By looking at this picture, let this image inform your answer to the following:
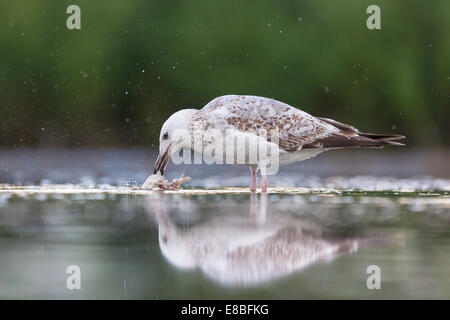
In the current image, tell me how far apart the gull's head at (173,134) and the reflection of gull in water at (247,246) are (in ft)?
8.21

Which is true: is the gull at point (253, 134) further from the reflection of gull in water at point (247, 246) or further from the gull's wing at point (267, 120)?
the reflection of gull in water at point (247, 246)

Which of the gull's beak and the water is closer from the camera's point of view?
the water

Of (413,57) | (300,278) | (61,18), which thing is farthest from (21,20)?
(300,278)

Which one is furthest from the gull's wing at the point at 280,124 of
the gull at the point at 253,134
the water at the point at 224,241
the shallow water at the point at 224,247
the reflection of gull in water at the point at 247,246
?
the reflection of gull in water at the point at 247,246

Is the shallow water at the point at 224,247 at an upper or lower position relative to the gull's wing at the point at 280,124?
lower

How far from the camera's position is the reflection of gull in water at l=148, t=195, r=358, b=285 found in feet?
17.7

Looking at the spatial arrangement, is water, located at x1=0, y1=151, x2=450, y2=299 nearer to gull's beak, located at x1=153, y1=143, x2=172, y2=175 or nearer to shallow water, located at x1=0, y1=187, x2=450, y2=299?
shallow water, located at x1=0, y1=187, x2=450, y2=299

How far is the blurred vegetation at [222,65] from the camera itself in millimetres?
16453

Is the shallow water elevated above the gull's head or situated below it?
below

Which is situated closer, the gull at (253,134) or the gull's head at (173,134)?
the gull at (253,134)

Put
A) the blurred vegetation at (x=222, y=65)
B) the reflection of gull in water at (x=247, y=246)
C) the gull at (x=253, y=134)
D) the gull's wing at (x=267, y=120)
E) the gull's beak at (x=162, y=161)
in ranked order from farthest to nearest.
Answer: the blurred vegetation at (x=222, y=65)
the gull's beak at (x=162, y=161)
the gull's wing at (x=267, y=120)
the gull at (x=253, y=134)
the reflection of gull in water at (x=247, y=246)

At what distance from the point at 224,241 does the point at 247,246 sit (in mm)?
254

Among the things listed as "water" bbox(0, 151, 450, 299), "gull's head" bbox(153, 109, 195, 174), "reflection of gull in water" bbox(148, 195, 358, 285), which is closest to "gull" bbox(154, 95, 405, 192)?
"gull's head" bbox(153, 109, 195, 174)
